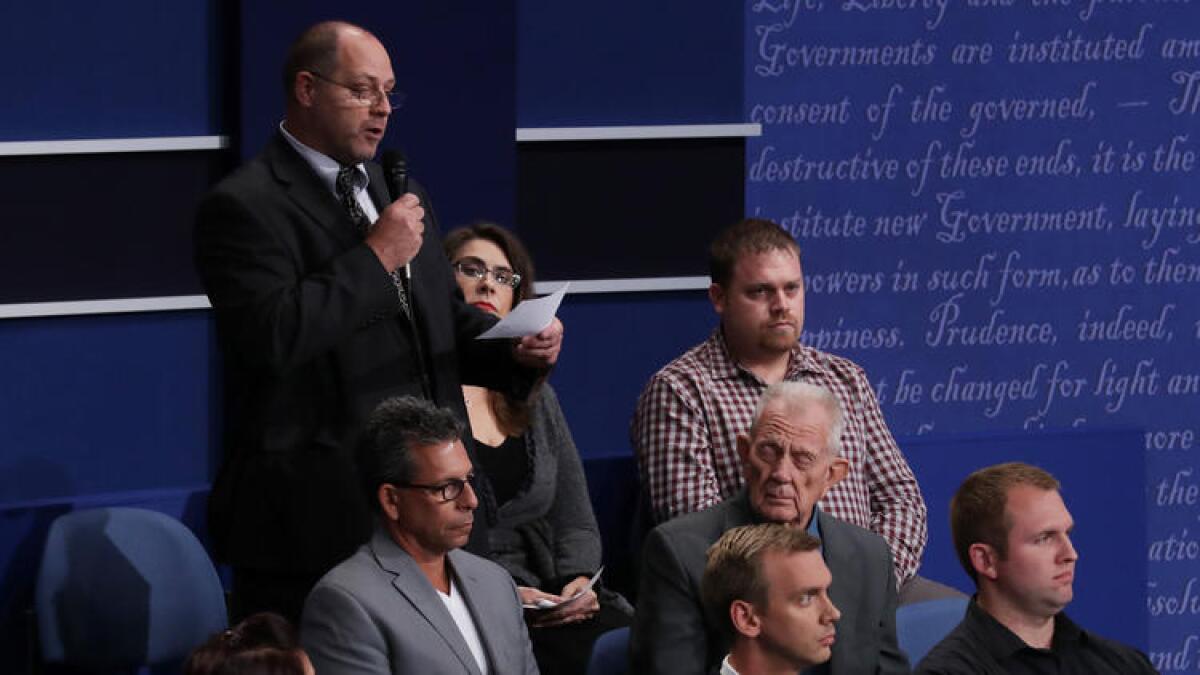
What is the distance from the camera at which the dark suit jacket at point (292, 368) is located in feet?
12.0

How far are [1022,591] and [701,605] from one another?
60cm

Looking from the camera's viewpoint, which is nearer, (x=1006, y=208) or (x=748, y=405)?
(x=748, y=405)

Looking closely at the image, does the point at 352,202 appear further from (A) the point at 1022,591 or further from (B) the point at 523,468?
(A) the point at 1022,591

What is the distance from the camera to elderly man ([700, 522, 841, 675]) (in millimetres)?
3510

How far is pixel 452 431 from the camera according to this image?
3.62 m

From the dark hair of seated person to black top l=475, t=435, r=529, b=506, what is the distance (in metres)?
1.55

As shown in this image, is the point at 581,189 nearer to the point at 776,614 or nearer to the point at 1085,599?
the point at 1085,599

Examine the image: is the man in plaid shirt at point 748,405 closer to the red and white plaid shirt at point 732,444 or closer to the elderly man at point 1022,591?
the red and white plaid shirt at point 732,444

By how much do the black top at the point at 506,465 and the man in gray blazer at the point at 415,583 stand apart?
2.77 ft

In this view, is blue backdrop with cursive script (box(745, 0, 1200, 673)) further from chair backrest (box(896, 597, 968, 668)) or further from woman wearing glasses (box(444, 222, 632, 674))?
chair backrest (box(896, 597, 968, 668))

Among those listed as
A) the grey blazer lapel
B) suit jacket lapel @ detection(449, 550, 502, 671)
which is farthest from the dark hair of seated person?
suit jacket lapel @ detection(449, 550, 502, 671)

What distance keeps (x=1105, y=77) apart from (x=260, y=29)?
250cm

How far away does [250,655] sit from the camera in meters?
2.97

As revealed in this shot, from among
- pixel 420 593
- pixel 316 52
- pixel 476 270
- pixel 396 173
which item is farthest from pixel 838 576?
pixel 316 52
